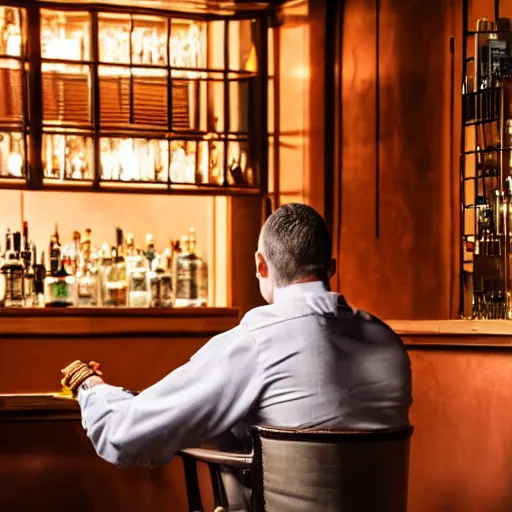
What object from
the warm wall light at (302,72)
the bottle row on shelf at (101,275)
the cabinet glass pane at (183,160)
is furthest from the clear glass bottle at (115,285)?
the warm wall light at (302,72)

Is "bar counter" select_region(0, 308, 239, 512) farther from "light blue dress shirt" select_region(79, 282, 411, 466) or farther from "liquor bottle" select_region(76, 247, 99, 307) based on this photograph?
"light blue dress shirt" select_region(79, 282, 411, 466)

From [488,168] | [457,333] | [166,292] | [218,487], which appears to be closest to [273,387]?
[218,487]

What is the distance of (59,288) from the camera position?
450 centimetres

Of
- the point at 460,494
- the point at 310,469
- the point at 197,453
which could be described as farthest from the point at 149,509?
the point at 310,469

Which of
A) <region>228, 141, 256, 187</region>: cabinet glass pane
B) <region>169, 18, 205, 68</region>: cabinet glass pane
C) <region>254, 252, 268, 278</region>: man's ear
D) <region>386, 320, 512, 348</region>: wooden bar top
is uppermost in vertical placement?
<region>169, 18, 205, 68</region>: cabinet glass pane

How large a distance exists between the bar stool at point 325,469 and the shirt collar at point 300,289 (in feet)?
0.98

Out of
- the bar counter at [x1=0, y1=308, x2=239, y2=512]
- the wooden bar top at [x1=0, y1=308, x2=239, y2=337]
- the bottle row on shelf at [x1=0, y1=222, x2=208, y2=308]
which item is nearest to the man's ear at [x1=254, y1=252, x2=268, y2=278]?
the bar counter at [x1=0, y1=308, x2=239, y2=512]

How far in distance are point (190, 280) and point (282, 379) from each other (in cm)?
296

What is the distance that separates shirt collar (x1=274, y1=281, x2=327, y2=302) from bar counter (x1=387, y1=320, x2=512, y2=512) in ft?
5.77

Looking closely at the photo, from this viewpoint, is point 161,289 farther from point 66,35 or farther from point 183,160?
point 66,35

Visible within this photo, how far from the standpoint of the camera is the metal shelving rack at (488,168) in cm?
398

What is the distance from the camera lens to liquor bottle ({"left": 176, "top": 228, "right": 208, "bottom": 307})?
4.78 meters

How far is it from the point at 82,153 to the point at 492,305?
208 cm

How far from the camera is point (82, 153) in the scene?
4629 millimetres
